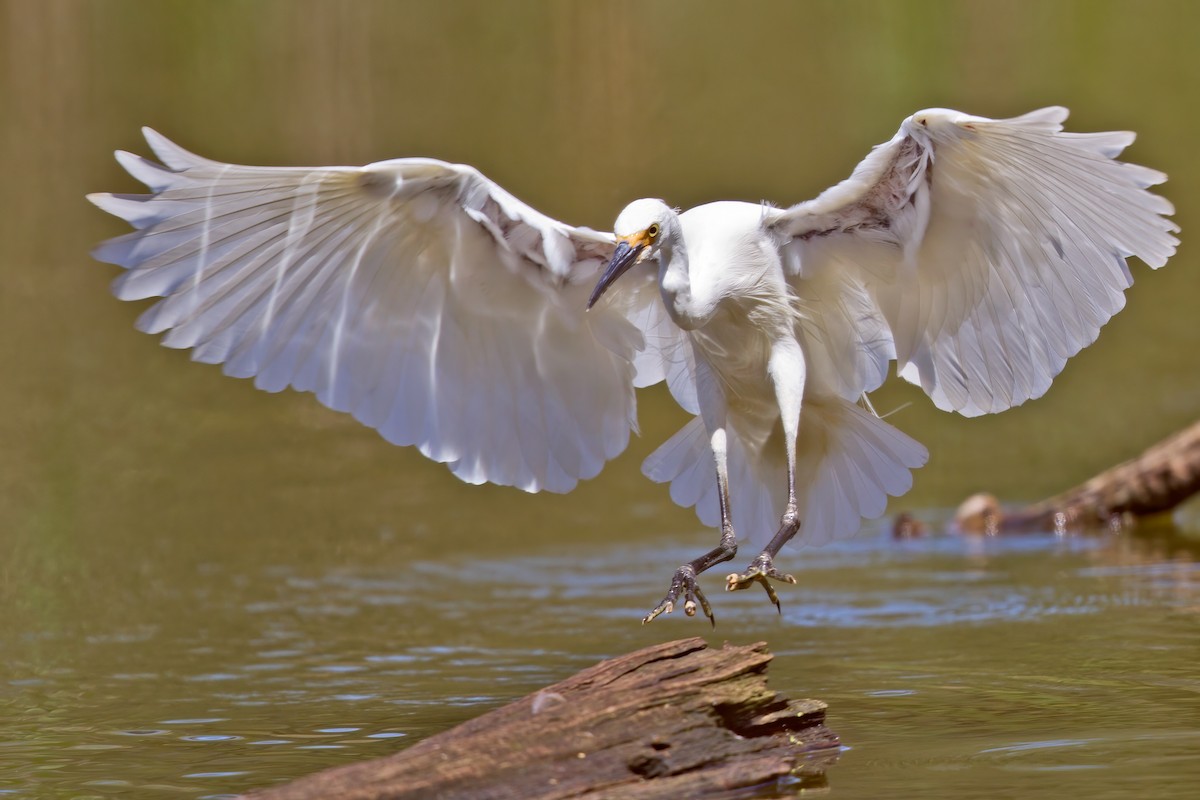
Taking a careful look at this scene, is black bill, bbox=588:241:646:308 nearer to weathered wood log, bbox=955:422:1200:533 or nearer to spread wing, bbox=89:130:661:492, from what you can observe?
spread wing, bbox=89:130:661:492

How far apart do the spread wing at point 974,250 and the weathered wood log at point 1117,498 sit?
9.56 feet

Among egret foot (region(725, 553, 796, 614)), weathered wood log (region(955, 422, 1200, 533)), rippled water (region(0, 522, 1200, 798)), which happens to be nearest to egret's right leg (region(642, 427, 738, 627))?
egret foot (region(725, 553, 796, 614))

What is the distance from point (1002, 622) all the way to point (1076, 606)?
15.0 inches

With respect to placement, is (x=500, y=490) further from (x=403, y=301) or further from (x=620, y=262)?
(x=620, y=262)

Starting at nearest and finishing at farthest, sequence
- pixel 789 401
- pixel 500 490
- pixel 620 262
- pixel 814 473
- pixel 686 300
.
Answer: pixel 620 262
pixel 686 300
pixel 789 401
pixel 814 473
pixel 500 490

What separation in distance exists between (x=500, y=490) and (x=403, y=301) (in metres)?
5.00

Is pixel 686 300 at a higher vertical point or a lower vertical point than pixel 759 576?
higher

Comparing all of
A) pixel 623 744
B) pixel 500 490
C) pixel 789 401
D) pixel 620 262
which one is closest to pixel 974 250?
pixel 789 401

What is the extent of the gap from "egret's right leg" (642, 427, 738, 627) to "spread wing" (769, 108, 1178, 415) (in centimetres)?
58

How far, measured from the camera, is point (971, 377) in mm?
6680

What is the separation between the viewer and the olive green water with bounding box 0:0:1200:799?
257 inches

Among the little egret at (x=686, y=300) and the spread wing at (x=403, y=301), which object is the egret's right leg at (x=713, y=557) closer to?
the little egret at (x=686, y=300)

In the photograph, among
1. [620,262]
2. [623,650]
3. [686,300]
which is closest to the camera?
[620,262]

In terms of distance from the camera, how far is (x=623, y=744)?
5.12m
